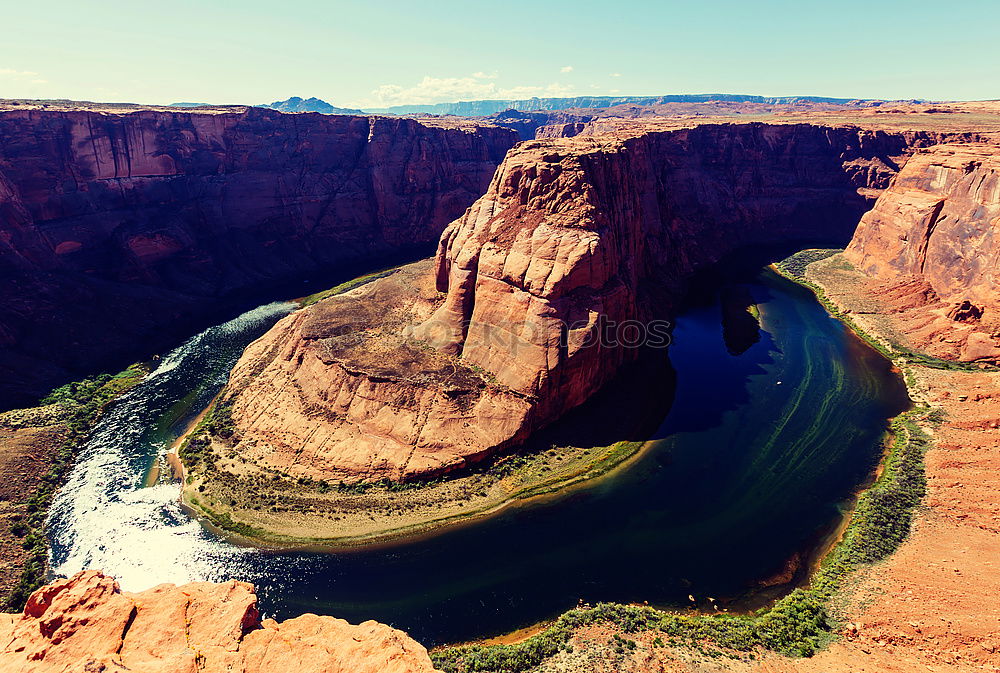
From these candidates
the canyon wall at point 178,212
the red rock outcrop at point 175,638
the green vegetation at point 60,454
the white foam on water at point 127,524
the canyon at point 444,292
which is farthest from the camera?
the canyon wall at point 178,212

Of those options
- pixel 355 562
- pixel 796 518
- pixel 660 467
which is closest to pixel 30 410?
pixel 355 562

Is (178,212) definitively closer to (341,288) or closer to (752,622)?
(341,288)

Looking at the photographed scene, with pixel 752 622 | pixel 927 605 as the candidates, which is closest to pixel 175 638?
pixel 752 622

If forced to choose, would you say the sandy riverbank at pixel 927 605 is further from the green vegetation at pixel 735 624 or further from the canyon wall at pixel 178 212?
the canyon wall at pixel 178 212

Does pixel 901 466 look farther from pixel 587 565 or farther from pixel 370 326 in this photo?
pixel 370 326

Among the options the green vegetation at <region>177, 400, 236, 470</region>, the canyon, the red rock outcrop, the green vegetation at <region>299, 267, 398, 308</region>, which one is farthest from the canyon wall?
the red rock outcrop

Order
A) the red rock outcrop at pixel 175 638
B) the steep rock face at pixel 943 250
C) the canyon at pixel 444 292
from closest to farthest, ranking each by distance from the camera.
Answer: the red rock outcrop at pixel 175 638 → the canyon at pixel 444 292 → the steep rock face at pixel 943 250

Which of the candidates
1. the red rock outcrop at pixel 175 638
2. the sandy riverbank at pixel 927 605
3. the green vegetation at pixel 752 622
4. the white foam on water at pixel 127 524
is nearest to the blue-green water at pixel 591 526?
the white foam on water at pixel 127 524
